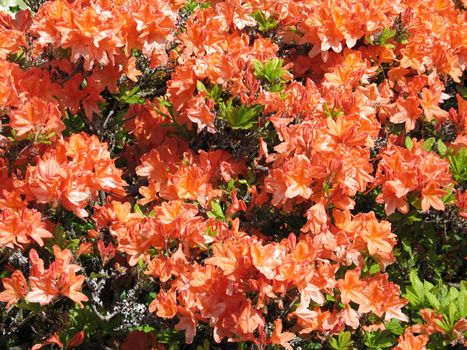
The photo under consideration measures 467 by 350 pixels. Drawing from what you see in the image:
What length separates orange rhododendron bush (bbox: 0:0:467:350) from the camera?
7.10ft

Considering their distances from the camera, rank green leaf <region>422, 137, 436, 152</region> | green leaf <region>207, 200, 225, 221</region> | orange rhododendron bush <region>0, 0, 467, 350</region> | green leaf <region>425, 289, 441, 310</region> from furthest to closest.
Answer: green leaf <region>422, 137, 436, 152</region> → green leaf <region>207, 200, 225, 221</region> → green leaf <region>425, 289, 441, 310</region> → orange rhododendron bush <region>0, 0, 467, 350</region>

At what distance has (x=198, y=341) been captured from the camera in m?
2.40

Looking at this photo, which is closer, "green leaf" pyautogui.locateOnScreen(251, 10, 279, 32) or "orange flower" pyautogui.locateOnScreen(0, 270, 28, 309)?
"orange flower" pyautogui.locateOnScreen(0, 270, 28, 309)

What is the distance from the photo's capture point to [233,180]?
2.63 meters

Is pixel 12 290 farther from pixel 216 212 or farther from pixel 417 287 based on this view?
pixel 417 287

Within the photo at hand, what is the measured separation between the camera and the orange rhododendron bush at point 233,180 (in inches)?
85.2

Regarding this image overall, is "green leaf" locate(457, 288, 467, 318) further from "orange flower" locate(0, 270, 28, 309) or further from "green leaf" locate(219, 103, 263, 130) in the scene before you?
"orange flower" locate(0, 270, 28, 309)

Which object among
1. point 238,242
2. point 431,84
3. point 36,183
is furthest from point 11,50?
point 431,84

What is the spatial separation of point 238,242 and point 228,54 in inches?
37.5

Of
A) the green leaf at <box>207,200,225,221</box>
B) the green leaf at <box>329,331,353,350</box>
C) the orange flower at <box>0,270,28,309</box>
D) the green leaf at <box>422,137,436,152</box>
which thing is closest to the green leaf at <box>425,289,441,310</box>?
the green leaf at <box>329,331,353,350</box>

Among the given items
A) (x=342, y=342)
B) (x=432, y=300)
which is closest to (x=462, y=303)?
(x=432, y=300)

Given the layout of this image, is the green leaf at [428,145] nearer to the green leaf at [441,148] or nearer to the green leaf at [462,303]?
the green leaf at [441,148]

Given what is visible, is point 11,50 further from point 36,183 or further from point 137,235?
point 137,235

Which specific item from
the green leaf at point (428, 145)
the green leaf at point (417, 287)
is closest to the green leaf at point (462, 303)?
the green leaf at point (417, 287)
